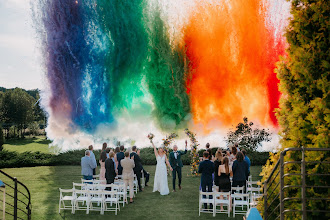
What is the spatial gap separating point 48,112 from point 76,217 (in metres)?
21.0

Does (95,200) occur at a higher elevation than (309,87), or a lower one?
lower

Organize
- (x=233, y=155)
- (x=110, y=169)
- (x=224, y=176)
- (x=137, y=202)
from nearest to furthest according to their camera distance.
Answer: (x=224, y=176)
(x=110, y=169)
(x=137, y=202)
(x=233, y=155)

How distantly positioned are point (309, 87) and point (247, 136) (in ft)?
75.0

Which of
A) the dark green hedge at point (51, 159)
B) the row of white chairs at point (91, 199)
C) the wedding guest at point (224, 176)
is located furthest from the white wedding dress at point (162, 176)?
the dark green hedge at point (51, 159)

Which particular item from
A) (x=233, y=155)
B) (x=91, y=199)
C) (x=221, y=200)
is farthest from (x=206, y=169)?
(x=91, y=199)

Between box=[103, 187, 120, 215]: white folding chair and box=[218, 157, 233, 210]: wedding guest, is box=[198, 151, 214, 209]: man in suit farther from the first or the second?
box=[103, 187, 120, 215]: white folding chair

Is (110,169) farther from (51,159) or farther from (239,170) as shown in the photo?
(51,159)

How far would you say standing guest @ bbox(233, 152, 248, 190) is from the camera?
12554 mm

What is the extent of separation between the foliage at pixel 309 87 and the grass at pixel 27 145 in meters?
36.8

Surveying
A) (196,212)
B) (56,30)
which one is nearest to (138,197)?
(196,212)

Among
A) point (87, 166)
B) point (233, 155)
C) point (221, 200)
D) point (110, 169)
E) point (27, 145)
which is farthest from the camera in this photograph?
point (27, 145)

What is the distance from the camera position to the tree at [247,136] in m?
28.6

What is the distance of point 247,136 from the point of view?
1141 inches

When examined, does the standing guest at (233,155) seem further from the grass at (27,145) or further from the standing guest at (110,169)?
the grass at (27,145)
